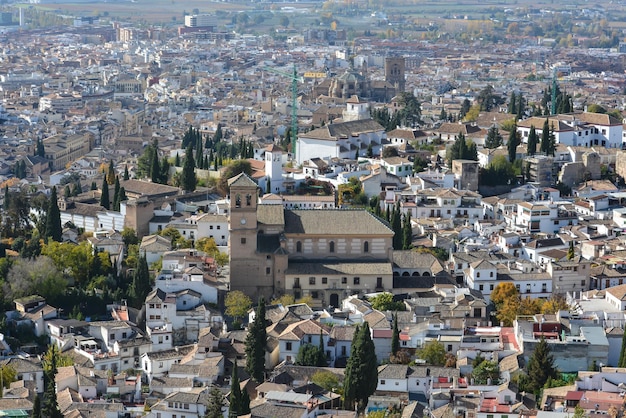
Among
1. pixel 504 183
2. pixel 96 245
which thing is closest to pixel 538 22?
pixel 504 183

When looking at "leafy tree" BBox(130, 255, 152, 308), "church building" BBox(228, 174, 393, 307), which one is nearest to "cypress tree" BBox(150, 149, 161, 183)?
"church building" BBox(228, 174, 393, 307)

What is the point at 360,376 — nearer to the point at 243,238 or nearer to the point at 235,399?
the point at 235,399

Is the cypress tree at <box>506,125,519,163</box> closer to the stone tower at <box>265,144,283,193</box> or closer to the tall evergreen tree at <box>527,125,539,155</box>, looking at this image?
the tall evergreen tree at <box>527,125,539,155</box>

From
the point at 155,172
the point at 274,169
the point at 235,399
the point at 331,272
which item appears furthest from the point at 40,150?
the point at 235,399

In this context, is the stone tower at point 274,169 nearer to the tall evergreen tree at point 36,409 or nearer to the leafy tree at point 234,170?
the leafy tree at point 234,170

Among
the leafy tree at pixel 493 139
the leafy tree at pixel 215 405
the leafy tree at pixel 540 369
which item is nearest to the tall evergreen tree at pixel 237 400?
the leafy tree at pixel 215 405
